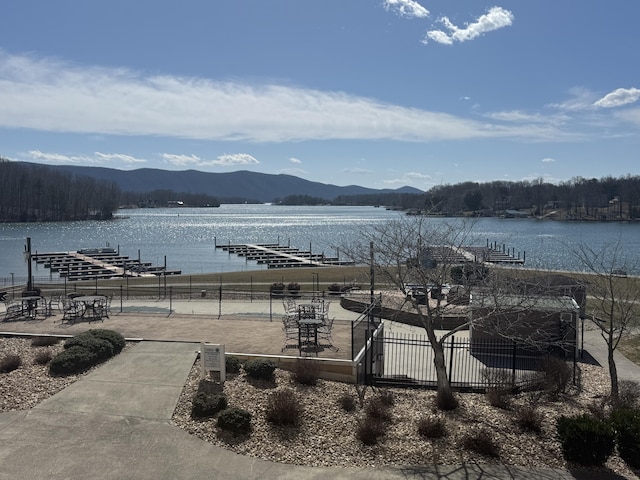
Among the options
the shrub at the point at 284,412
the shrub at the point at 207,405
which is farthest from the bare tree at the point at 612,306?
the shrub at the point at 207,405

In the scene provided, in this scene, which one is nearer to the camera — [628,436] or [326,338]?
[628,436]

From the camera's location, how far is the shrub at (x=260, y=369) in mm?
14172

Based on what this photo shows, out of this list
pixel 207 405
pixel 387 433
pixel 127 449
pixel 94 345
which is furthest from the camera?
pixel 94 345

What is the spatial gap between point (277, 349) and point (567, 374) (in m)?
8.32

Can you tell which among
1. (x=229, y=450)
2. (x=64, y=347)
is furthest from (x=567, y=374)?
(x=64, y=347)

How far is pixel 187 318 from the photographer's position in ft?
72.0

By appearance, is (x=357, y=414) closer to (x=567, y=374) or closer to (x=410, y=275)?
(x=410, y=275)

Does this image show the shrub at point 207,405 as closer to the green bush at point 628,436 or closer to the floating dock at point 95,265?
the green bush at point 628,436

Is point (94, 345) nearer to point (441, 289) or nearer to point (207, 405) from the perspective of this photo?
point (207, 405)

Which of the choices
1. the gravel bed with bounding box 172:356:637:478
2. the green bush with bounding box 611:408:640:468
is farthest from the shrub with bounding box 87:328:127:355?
the green bush with bounding box 611:408:640:468

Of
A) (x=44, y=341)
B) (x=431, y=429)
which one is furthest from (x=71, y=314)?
(x=431, y=429)

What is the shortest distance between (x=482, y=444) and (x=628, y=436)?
9.39ft

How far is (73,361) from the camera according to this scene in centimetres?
1464

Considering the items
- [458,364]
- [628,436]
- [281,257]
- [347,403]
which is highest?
[628,436]
